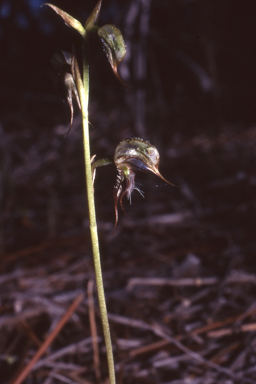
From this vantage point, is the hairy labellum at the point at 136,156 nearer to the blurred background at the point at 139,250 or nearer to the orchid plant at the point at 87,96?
the orchid plant at the point at 87,96

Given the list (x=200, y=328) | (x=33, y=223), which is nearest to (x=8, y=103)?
(x=33, y=223)

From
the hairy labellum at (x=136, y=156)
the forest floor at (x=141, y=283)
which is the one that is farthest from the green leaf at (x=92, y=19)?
the forest floor at (x=141, y=283)

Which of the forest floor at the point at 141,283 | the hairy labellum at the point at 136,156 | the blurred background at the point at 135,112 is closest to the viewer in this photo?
the hairy labellum at the point at 136,156

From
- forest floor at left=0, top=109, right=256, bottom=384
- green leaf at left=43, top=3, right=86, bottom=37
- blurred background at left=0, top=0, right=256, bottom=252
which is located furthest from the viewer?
blurred background at left=0, top=0, right=256, bottom=252

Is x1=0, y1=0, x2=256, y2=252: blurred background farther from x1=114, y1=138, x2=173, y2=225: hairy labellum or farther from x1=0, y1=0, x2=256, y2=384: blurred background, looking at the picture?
x1=114, y1=138, x2=173, y2=225: hairy labellum

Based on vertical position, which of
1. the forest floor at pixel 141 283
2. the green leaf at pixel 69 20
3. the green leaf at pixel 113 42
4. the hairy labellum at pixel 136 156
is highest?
the green leaf at pixel 69 20

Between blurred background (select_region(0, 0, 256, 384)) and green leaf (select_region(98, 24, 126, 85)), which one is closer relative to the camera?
green leaf (select_region(98, 24, 126, 85))

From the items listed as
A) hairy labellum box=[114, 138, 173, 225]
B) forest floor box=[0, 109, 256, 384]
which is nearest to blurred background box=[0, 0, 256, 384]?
forest floor box=[0, 109, 256, 384]

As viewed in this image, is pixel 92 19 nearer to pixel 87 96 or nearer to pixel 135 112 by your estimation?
pixel 87 96
